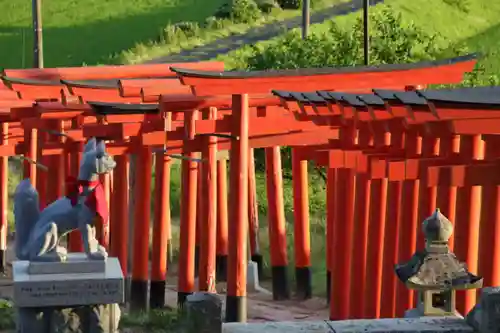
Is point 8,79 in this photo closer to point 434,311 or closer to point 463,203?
point 463,203

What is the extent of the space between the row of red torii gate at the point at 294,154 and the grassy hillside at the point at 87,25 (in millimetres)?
21980

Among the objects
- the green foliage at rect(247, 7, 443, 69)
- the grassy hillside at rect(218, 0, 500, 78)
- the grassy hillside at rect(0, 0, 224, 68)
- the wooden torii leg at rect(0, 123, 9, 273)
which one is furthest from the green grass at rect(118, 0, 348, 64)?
the wooden torii leg at rect(0, 123, 9, 273)

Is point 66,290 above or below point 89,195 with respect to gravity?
below

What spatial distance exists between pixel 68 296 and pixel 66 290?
6 centimetres

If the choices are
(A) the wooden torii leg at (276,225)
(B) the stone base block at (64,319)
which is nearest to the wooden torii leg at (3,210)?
(A) the wooden torii leg at (276,225)

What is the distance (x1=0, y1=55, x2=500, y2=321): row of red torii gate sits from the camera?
13.7m

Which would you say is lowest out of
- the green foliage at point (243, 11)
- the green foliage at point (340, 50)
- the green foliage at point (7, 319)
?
the green foliage at point (7, 319)

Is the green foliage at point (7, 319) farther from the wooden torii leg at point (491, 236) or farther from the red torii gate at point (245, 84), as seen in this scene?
the wooden torii leg at point (491, 236)

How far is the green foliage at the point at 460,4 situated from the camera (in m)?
49.2

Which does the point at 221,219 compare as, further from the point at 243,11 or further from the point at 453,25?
the point at 453,25

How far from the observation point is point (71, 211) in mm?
11508

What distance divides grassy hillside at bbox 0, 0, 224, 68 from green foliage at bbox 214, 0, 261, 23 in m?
1.72

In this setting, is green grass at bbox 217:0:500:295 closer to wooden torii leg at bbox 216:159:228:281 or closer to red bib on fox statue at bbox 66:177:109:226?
wooden torii leg at bbox 216:159:228:281

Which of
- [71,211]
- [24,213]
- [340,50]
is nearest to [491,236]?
[71,211]
